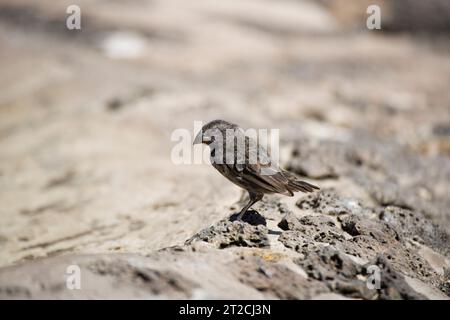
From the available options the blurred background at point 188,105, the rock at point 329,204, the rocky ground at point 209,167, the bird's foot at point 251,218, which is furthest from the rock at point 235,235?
the rock at point 329,204

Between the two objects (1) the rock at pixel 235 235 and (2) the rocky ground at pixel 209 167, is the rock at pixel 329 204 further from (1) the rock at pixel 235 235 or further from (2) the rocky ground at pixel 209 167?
(1) the rock at pixel 235 235

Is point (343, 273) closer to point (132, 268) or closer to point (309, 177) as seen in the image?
point (132, 268)

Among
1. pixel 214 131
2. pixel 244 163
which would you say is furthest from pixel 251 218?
pixel 214 131

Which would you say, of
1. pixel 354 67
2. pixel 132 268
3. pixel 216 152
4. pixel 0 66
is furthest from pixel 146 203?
pixel 354 67

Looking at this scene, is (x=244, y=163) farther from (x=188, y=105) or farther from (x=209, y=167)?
(x=188, y=105)
